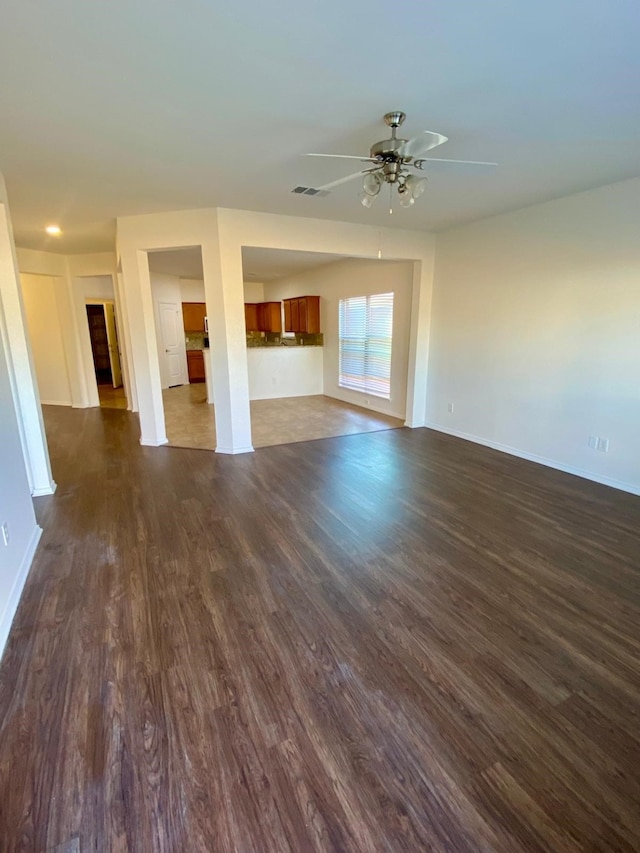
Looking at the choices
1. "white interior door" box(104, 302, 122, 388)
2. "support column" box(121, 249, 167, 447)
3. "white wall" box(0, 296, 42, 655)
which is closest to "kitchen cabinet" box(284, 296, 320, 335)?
"support column" box(121, 249, 167, 447)

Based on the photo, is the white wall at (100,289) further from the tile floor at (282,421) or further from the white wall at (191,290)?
the tile floor at (282,421)

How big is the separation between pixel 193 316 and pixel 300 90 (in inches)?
346

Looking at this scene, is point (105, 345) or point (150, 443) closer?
point (150, 443)

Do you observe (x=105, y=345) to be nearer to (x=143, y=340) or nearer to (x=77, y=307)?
(x=77, y=307)

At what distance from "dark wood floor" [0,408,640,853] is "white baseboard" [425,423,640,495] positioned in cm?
41

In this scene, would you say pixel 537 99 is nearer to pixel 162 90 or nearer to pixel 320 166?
pixel 320 166

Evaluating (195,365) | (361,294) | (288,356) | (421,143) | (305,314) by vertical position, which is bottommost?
(195,365)

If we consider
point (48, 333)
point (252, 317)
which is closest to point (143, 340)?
point (48, 333)

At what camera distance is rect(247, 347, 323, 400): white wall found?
25.9ft

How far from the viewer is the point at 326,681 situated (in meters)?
1.70

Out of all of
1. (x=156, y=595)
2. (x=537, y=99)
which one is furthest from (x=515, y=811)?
(x=537, y=99)

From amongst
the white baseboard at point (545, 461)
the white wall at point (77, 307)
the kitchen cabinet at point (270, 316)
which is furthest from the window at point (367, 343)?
the white wall at point (77, 307)

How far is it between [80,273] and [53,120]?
208 inches

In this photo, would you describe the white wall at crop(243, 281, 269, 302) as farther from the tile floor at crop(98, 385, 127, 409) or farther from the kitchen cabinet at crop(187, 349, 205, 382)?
Answer: the tile floor at crop(98, 385, 127, 409)
